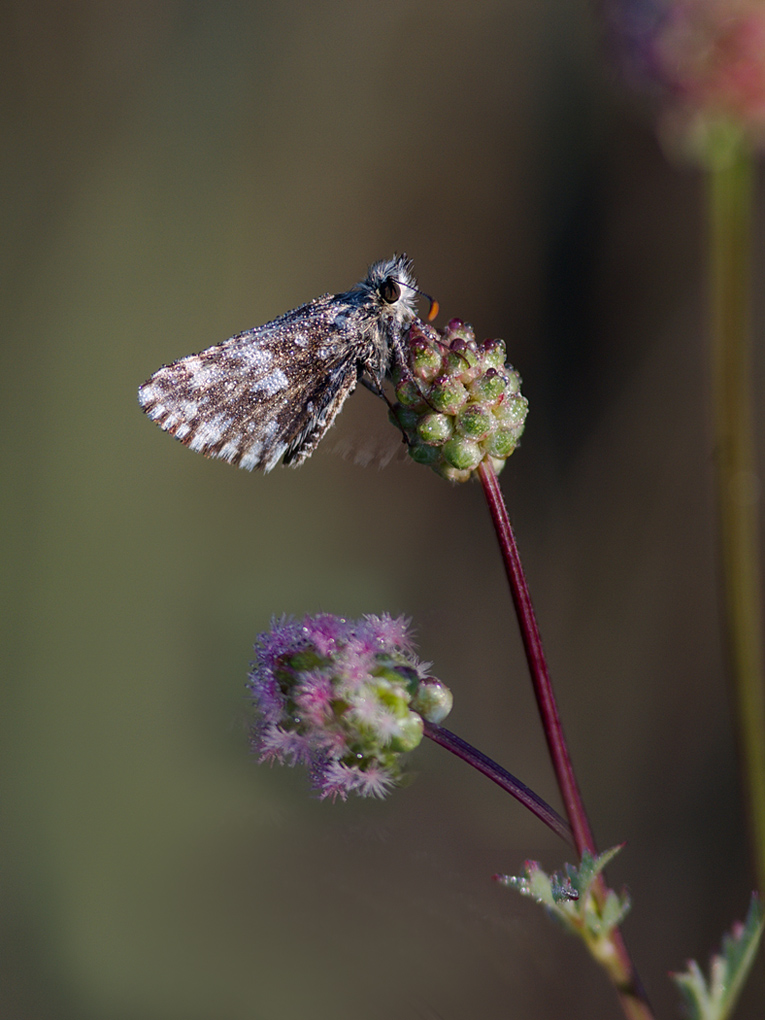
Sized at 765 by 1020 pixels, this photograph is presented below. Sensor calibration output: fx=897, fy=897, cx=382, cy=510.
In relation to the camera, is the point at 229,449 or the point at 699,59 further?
the point at 229,449

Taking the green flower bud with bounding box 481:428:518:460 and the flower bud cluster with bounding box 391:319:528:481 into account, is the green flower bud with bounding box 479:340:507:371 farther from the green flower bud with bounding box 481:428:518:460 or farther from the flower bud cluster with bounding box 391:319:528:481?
the green flower bud with bounding box 481:428:518:460

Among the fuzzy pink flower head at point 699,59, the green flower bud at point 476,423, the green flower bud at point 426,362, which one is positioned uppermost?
the fuzzy pink flower head at point 699,59

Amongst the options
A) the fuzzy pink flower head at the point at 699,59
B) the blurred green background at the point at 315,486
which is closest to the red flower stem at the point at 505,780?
the fuzzy pink flower head at the point at 699,59

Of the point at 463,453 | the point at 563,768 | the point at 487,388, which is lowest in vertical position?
the point at 563,768

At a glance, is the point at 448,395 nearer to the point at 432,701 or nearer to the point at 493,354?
the point at 493,354

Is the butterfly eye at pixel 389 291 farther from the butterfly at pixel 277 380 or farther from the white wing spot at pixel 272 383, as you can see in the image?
the white wing spot at pixel 272 383

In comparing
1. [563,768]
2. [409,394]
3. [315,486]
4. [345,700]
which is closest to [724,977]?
[563,768]
